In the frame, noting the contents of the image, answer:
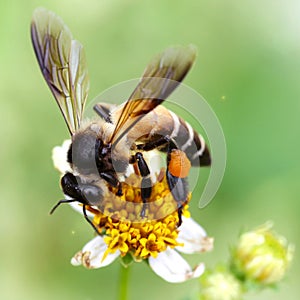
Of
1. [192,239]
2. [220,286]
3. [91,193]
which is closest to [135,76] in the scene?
[192,239]

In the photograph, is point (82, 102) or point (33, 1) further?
point (33, 1)

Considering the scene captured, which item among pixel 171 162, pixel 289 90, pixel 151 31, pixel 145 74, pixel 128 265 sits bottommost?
pixel 128 265

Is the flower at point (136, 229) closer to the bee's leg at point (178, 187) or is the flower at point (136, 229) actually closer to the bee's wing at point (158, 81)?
the bee's leg at point (178, 187)

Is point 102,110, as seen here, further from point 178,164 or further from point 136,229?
point 136,229

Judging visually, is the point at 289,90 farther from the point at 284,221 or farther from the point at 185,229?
the point at 185,229

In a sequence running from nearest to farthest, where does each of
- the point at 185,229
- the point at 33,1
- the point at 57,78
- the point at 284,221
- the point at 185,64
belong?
the point at 185,64, the point at 57,78, the point at 185,229, the point at 284,221, the point at 33,1

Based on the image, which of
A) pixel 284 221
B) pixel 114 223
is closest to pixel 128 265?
pixel 114 223
